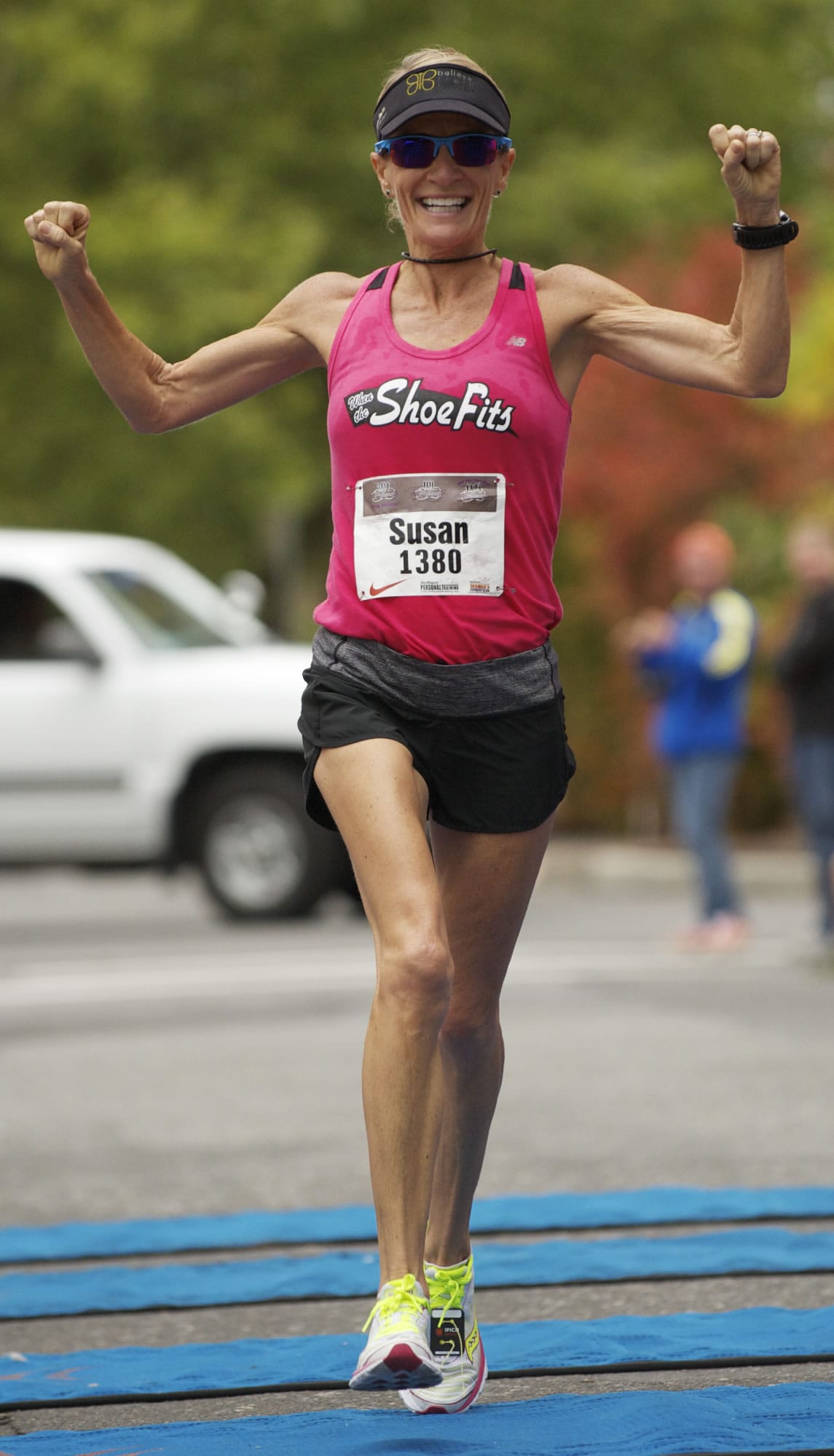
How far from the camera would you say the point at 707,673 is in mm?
11117

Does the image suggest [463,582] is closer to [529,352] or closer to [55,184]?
[529,352]

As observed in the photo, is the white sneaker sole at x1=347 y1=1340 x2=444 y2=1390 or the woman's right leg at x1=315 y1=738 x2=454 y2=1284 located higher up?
the woman's right leg at x1=315 y1=738 x2=454 y2=1284

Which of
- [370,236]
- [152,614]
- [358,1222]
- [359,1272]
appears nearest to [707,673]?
[152,614]

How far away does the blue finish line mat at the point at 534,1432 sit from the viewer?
11.2ft

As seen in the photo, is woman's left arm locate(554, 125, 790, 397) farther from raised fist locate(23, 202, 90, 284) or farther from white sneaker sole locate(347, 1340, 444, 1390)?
white sneaker sole locate(347, 1340, 444, 1390)

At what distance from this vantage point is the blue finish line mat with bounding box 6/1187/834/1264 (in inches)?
201

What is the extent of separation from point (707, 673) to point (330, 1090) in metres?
4.31

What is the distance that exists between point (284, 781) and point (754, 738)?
21.1 feet

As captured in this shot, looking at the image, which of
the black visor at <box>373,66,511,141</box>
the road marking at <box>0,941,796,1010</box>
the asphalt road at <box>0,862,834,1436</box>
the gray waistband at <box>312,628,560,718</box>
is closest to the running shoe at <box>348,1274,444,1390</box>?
the asphalt road at <box>0,862,834,1436</box>

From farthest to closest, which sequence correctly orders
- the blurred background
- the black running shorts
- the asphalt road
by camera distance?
the blurred background
the asphalt road
the black running shorts

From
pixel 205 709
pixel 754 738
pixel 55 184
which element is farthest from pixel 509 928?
pixel 55 184

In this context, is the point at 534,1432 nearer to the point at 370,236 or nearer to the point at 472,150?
the point at 472,150

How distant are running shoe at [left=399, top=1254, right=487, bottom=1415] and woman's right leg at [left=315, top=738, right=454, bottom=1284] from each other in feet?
0.60

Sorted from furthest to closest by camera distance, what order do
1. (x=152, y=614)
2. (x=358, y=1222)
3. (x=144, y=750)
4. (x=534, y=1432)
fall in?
1. (x=152, y=614)
2. (x=144, y=750)
3. (x=358, y=1222)
4. (x=534, y=1432)
